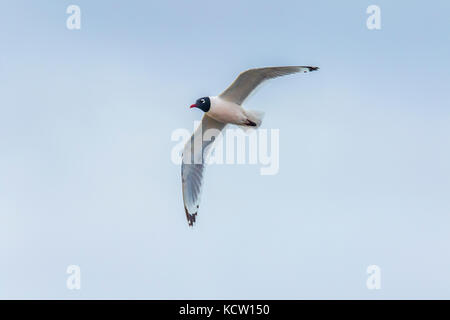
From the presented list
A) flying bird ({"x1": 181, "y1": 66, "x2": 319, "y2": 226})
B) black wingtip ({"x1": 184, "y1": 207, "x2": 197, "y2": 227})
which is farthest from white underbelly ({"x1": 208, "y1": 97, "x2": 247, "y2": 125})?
black wingtip ({"x1": 184, "y1": 207, "x2": 197, "y2": 227})

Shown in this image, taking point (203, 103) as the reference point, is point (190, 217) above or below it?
below

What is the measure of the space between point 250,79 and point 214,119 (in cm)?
96

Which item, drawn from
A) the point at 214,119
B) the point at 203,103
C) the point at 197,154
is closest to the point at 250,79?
the point at 203,103

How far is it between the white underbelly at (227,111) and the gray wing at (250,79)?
8cm

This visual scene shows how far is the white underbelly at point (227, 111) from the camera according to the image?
952cm

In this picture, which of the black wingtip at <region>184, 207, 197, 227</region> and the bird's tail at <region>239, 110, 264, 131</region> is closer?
the bird's tail at <region>239, 110, 264, 131</region>

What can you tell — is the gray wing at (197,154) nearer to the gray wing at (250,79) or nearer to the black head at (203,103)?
the black head at (203,103)

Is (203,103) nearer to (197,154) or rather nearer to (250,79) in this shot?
(250,79)

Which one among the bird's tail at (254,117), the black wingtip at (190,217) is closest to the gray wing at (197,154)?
the black wingtip at (190,217)

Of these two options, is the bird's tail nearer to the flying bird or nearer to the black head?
the flying bird

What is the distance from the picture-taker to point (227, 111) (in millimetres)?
9562

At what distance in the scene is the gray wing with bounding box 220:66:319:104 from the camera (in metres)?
9.09

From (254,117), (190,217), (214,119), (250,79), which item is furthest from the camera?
(190,217)
